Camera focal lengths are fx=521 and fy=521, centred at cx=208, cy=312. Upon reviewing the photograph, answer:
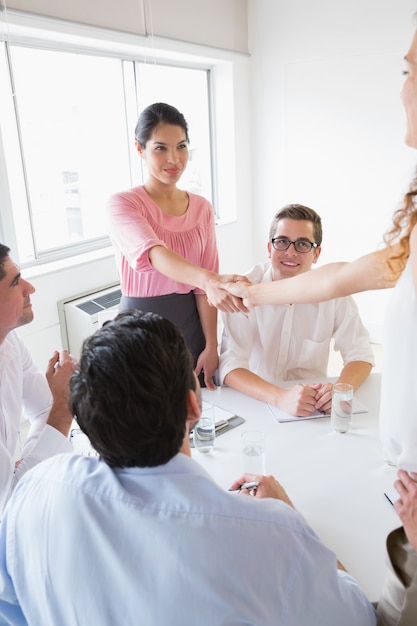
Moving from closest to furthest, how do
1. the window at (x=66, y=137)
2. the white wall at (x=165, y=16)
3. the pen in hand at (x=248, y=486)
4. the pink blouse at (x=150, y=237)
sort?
the pen in hand at (x=248, y=486)
the pink blouse at (x=150, y=237)
the white wall at (x=165, y=16)
the window at (x=66, y=137)

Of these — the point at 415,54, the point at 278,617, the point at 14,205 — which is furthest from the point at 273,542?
the point at 14,205

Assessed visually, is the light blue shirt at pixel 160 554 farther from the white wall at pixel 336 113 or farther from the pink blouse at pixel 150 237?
the white wall at pixel 336 113

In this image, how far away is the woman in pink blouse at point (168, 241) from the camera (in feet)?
7.01

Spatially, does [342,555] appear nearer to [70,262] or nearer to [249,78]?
[70,262]

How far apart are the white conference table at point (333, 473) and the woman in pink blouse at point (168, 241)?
47 centimetres

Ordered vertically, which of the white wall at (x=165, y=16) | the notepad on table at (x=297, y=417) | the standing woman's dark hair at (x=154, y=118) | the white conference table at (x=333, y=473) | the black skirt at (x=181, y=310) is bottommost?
the white conference table at (x=333, y=473)

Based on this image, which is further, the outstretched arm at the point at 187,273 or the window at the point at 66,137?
the window at the point at 66,137

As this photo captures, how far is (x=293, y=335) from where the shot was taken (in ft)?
7.18

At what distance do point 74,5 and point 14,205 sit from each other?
131cm

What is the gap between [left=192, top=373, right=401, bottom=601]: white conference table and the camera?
47.3 inches

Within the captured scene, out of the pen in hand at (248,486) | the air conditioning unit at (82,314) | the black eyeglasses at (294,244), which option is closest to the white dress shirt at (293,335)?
the black eyeglasses at (294,244)

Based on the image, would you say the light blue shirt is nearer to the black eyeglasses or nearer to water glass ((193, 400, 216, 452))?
water glass ((193, 400, 216, 452))

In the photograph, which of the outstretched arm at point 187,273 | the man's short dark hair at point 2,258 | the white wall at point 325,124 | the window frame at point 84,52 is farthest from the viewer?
the white wall at point 325,124

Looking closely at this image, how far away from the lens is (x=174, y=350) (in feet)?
2.94
